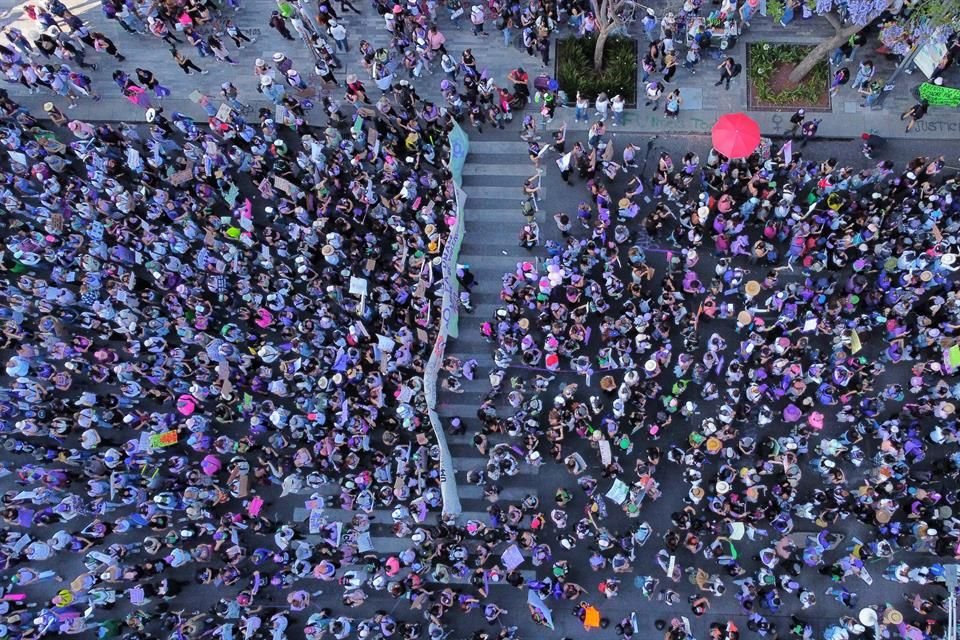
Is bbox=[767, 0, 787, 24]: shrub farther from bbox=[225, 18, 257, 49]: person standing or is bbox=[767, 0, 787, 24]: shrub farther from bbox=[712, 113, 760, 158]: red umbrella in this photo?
bbox=[225, 18, 257, 49]: person standing

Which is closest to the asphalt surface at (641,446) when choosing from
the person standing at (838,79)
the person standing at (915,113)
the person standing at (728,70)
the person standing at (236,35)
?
the person standing at (915,113)

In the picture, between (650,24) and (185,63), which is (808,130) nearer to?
(650,24)

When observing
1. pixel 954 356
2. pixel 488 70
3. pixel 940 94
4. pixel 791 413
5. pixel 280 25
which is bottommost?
pixel 791 413

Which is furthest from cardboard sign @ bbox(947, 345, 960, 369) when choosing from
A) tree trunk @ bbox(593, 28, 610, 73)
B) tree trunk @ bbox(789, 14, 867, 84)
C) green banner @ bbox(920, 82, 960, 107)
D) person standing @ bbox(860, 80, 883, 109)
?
tree trunk @ bbox(593, 28, 610, 73)

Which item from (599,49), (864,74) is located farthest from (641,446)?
(864,74)

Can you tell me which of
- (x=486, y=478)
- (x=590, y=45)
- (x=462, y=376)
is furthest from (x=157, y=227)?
(x=590, y=45)

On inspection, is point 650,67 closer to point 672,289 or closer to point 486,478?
point 672,289
